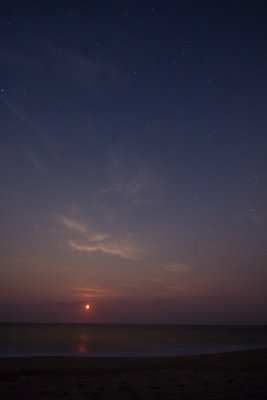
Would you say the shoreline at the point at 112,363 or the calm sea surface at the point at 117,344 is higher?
the shoreline at the point at 112,363

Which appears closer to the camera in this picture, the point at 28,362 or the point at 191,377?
the point at 191,377

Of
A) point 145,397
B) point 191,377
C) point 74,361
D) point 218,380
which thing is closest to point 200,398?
point 145,397

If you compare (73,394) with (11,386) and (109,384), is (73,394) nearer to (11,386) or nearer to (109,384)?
(109,384)

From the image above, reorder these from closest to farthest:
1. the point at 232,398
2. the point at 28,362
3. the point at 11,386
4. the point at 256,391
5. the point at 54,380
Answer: the point at 232,398
the point at 256,391
the point at 11,386
the point at 54,380
the point at 28,362

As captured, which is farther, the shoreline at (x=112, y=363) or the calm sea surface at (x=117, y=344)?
the calm sea surface at (x=117, y=344)

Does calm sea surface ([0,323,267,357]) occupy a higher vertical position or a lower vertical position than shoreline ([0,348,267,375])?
lower

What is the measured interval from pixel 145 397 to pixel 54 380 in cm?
350

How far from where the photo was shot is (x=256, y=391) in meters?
7.05

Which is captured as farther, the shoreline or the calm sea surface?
the calm sea surface

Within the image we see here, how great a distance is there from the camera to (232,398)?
6477 millimetres

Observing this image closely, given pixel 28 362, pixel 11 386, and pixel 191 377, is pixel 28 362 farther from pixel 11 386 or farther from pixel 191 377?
pixel 191 377

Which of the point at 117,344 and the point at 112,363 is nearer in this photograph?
the point at 112,363

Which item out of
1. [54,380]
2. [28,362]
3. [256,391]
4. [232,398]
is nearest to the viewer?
[232,398]

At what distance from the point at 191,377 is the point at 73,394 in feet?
12.3
